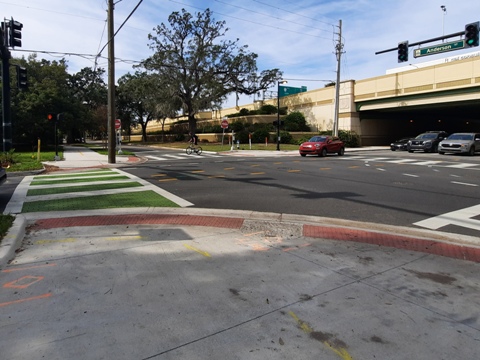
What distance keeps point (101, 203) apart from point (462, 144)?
26.4m

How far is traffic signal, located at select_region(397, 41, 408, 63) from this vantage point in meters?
21.7

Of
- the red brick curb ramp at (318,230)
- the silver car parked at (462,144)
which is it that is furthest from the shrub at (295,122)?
the red brick curb ramp at (318,230)

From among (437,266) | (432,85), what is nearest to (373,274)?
(437,266)

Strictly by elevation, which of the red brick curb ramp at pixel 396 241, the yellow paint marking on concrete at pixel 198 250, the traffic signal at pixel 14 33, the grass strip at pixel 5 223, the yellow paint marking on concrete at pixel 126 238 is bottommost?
the yellow paint marking on concrete at pixel 198 250

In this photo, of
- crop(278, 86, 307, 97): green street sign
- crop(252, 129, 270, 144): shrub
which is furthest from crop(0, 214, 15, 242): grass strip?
crop(252, 129, 270, 144): shrub

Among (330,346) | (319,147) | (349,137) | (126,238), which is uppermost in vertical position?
(349,137)

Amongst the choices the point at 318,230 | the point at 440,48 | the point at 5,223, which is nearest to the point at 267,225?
the point at 318,230

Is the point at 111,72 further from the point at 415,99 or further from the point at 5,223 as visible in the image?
the point at 415,99

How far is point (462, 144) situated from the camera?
2644cm

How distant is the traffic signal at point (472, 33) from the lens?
18.4m

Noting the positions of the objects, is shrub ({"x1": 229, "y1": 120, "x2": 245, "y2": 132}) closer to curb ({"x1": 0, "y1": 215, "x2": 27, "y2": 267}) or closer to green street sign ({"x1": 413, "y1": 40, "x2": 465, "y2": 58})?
green street sign ({"x1": 413, "y1": 40, "x2": 465, "y2": 58})

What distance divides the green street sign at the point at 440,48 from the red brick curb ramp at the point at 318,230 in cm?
1831

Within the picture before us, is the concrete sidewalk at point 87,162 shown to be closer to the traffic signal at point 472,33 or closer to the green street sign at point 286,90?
the traffic signal at point 472,33

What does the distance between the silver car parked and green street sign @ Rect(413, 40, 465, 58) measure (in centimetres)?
861
